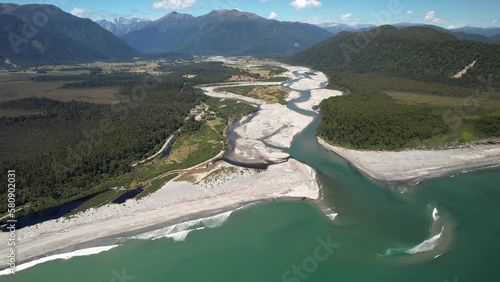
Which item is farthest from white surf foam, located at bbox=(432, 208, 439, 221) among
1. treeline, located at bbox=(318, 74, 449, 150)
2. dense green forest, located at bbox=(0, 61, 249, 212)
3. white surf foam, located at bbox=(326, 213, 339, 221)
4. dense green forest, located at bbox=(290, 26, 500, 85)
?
dense green forest, located at bbox=(290, 26, 500, 85)

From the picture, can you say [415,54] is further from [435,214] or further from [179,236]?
[179,236]

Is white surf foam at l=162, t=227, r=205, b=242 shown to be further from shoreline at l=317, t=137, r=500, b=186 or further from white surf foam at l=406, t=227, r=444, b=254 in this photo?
shoreline at l=317, t=137, r=500, b=186

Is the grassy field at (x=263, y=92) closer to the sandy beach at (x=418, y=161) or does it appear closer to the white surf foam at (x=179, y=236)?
the sandy beach at (x=418, y=161)

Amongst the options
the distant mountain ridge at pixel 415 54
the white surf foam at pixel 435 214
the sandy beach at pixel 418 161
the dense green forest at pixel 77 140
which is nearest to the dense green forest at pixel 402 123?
the sandy beach at pixel 418 161

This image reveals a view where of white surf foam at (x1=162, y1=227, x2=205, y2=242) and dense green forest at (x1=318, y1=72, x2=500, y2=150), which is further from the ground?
dense green forest at (x1=318, y1=72, x2=500, y2=150)

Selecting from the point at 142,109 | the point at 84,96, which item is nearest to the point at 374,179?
the point at 142,109

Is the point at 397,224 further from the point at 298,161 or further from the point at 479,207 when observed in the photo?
the point at 298,161
